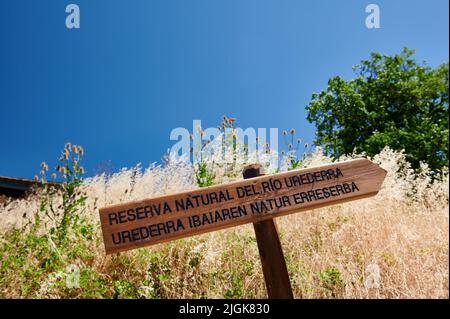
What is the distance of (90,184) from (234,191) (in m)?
3.69

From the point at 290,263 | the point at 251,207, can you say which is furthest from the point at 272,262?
the point at 290,263

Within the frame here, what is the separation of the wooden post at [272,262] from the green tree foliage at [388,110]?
38.8 feet

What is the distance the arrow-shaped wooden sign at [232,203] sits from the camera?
220 cm

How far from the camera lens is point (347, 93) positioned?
1592cm

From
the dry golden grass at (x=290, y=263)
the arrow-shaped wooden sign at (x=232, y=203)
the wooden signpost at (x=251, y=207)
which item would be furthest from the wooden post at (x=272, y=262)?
the dry golden grass at (x=290, y=263)

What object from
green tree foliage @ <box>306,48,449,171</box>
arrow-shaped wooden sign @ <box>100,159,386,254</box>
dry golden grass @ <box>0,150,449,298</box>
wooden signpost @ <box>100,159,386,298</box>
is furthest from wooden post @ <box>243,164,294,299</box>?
green tree foliage @ <box>306,48,449,171</box>

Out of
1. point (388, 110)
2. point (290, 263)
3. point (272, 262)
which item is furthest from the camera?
point (388, 110)

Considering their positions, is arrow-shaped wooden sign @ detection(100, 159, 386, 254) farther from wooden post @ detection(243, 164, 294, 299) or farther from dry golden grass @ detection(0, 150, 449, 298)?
dry golden grass @ detection(0, 150, 449, 298)

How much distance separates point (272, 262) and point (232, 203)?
20.1 inches

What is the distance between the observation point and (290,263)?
329cm

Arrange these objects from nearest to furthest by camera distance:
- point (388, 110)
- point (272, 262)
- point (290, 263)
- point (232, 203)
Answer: point (232, 203)
point (272, 262)
point (290, 263)
point (388, 110)

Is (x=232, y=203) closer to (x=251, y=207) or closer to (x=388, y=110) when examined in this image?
(x=251, y=207)

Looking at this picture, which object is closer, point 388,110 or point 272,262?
point 272,262

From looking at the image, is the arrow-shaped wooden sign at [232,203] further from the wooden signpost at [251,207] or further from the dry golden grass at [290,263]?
the dry golden grass at [290,263]
